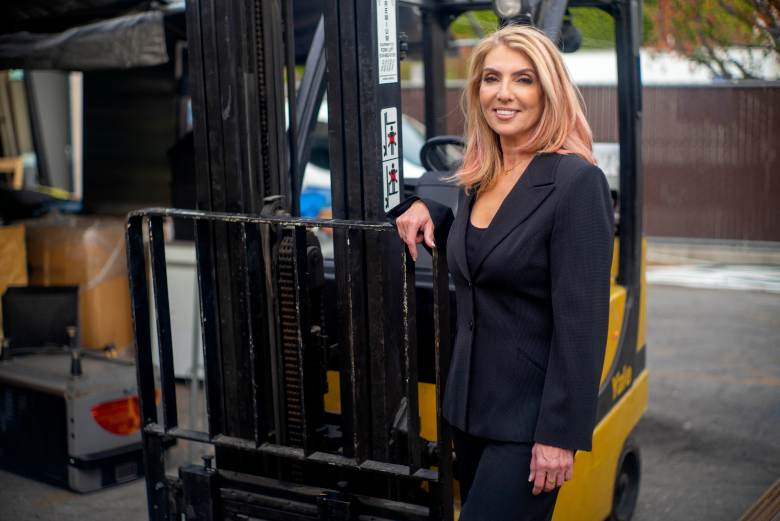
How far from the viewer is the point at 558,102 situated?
7.48 feet

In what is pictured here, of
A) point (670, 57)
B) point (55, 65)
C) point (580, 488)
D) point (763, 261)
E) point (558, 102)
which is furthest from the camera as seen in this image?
point (670, 57)

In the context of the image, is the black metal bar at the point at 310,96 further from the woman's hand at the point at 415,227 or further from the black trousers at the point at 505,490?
the black trousers at the point at 505,490

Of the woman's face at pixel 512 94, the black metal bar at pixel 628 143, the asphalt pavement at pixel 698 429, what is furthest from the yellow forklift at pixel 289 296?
the asphalt pavement at pixel 698 429

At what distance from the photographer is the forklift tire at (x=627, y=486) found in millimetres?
4276

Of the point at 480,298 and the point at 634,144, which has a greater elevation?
the point at 634,144

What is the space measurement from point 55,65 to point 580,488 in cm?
418

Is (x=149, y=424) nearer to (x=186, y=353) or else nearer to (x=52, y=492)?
(x=52, y=492)

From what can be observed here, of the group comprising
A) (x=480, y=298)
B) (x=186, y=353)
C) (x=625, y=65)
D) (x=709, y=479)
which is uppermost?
(x=625, y=65)

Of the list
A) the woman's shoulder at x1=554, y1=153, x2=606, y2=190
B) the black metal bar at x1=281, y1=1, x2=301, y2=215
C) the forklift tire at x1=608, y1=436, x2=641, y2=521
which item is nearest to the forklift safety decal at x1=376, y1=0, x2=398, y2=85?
the black metal bar at x1=281, y1=1, x2=301, y2=215

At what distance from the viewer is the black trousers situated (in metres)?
2.33

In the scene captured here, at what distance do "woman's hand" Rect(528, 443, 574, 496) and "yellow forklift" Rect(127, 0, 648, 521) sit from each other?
39 cm

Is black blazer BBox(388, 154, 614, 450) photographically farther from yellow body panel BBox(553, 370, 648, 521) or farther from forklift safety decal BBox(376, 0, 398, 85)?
yellow body panel BBox(553, 370, 648, 521)

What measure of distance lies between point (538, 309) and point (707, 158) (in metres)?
10.2

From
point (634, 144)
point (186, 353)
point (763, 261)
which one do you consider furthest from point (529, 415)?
point (763, 261)
